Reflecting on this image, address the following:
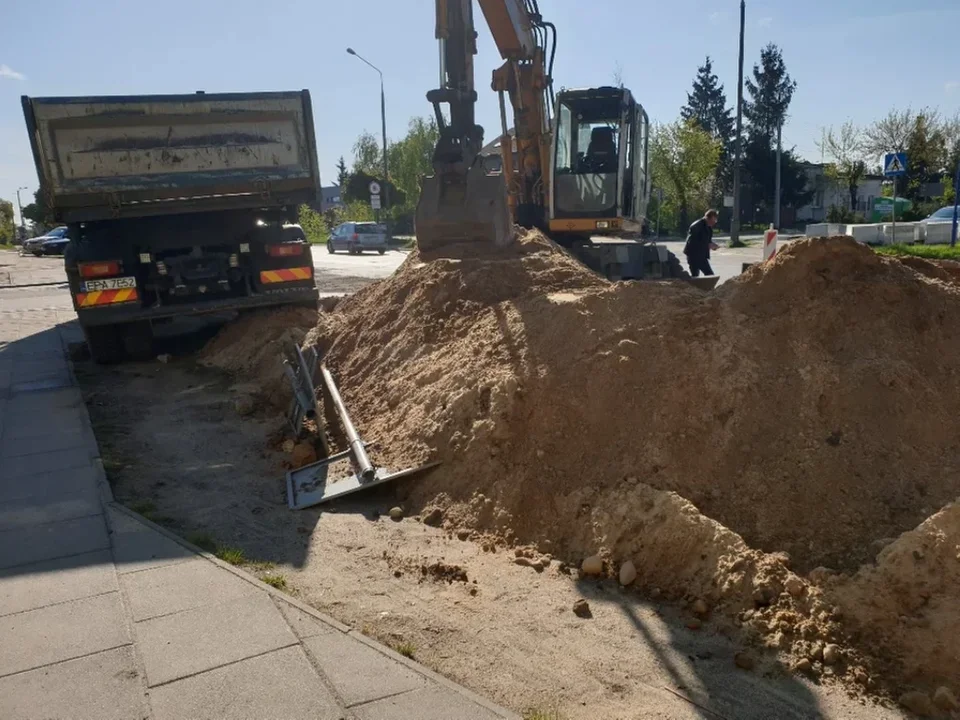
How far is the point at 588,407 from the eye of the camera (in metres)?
5.36

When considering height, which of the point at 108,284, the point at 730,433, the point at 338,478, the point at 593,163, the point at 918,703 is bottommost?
the point at 918,703

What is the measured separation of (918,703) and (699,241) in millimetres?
11576

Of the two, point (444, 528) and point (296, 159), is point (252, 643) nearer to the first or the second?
point (444, 528)

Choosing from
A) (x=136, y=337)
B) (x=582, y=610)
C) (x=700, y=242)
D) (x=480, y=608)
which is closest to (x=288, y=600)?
(x=480, y=608)

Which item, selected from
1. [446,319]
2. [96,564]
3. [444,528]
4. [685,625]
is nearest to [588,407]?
[444,528]

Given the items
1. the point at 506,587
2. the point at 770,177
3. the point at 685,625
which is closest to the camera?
the point at 685,625

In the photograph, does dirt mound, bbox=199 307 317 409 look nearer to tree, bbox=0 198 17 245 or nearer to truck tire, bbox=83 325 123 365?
truck tire, bbox=83 325 123 365

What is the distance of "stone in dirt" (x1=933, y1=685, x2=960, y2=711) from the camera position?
3.27 m

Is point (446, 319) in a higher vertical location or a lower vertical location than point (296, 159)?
lower

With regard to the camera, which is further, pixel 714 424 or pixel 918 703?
pixel 714 424

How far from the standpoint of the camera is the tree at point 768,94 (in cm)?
6199

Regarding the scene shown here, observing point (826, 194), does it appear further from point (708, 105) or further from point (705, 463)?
point (705, 463)

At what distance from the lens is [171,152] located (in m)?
10.1

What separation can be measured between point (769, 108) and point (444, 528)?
6430 centimetres
